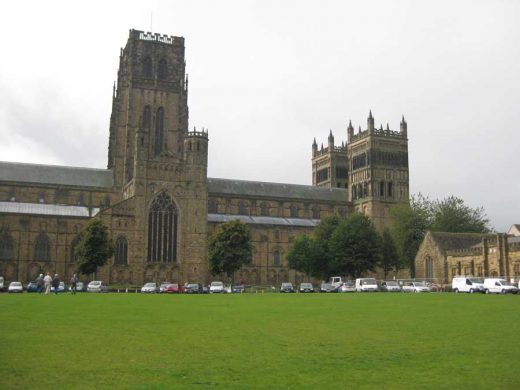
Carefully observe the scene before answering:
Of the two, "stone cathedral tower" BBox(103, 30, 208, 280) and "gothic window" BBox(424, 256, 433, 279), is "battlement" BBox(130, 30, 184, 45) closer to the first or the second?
"stone cathedral tower" BBox(103, 30, 208, 280)

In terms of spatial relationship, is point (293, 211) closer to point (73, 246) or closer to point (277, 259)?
point (277, 259)

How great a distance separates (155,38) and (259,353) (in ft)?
353

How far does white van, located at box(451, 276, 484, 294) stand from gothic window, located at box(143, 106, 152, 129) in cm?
6408

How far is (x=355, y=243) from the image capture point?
88312 millimetres

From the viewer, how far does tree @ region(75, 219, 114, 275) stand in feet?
271

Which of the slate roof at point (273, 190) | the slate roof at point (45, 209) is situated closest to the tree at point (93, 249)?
the slate roof at point (45, 209)

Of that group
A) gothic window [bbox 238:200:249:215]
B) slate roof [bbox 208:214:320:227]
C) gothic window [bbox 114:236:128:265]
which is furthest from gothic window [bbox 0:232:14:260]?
gothic window [bbox 238:200:249:215]

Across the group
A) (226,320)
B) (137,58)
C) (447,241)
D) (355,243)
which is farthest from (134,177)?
(226,320)

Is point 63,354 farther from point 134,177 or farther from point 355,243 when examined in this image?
point 134,177

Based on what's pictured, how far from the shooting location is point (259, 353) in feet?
52.5

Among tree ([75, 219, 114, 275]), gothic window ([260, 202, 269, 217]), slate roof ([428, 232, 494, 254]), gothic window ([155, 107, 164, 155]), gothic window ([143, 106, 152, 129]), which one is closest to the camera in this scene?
tree ([75, 219, 114, 275])

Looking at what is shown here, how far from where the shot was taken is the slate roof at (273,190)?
119m

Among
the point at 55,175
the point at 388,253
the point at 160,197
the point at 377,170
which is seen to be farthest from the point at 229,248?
the point at 377,170

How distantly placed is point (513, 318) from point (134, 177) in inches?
3116
